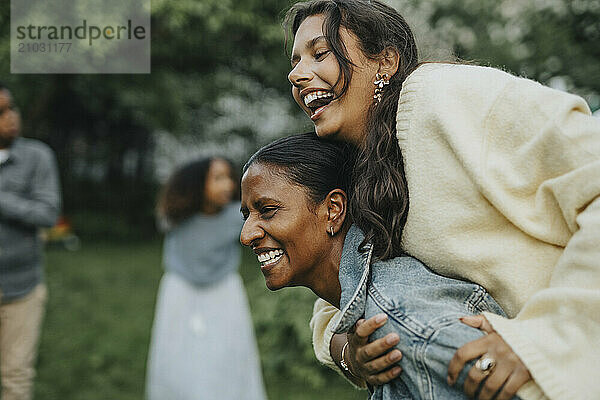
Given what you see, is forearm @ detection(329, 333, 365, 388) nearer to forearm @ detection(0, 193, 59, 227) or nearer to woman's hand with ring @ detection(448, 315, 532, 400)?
woman's hand with ring @ detection(448, 315, 532, 400)

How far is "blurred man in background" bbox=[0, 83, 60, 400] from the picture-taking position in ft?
17.9

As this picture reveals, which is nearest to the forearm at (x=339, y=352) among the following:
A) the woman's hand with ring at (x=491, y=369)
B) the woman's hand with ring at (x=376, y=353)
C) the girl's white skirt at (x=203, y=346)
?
the woman's hand with ring at (x=376, y=353)

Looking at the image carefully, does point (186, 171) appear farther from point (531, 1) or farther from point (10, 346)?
point (531, 1)

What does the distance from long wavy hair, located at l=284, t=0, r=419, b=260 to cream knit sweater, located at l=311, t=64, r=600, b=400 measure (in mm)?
41

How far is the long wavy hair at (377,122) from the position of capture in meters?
1.89

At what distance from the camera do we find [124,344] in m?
8.36

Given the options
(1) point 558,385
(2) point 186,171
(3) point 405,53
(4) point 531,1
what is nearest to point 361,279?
(1) point 558,385

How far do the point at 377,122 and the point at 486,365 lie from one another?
0.74 metres

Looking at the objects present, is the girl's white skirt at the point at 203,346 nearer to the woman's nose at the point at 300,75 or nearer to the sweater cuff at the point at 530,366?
the woman's nose at the point at 300,75

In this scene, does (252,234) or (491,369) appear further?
(252,234)

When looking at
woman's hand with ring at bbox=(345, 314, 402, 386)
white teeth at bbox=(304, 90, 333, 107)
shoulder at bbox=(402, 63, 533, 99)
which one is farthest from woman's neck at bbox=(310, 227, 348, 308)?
shoulder at bbox=(402, 63, 533, 99)

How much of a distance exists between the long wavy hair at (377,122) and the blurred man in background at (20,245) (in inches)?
153

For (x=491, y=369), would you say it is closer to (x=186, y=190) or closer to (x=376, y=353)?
(x=376, y=353)

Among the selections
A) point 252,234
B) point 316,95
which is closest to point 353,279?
point 252,234
